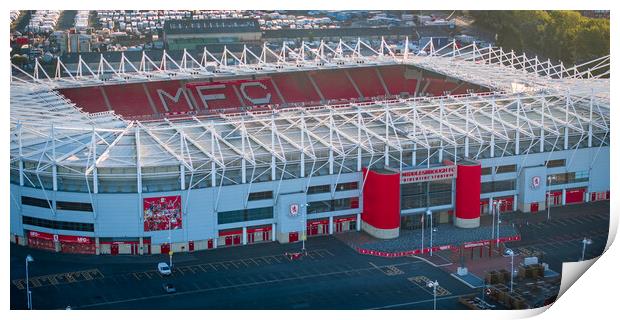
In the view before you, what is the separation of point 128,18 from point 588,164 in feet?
256

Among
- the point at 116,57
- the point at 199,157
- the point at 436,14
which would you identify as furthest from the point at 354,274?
the point at 436,14

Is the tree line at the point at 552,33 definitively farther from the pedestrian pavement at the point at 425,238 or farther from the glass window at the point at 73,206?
the glass window at the point at 73,206

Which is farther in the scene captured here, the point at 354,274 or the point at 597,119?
the point at 597,119

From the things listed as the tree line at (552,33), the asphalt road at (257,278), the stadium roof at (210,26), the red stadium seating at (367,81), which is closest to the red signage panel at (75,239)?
the asphalt road at (257,278)

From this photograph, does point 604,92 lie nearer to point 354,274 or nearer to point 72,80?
point 354,274

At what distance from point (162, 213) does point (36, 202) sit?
25.1 ft

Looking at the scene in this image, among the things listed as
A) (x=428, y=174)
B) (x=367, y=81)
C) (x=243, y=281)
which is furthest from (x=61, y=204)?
(x=367, y=81)

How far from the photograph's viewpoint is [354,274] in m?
68.4

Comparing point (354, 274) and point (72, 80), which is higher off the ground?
point (72, 80)

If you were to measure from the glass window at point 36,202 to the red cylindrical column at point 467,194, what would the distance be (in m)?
25.3

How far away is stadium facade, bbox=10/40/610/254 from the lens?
71.6 m

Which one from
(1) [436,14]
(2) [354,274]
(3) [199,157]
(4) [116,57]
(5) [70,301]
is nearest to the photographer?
(5) [70,301]

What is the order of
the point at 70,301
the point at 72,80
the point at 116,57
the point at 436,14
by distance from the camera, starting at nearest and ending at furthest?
the point at 70,301, the point at 72,80, the point at 116,57, the point at 436,14

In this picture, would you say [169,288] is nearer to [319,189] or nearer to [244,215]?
[244,215]
